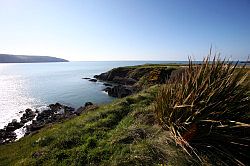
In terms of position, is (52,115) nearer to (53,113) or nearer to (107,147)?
(53,113)

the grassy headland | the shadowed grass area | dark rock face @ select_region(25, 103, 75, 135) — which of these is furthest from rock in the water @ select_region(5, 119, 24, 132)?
the shadowed grass area

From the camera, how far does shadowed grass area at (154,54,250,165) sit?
802 cm

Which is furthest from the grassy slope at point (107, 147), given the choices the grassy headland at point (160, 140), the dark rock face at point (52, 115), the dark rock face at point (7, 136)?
the dark rock face at point (52, 115)

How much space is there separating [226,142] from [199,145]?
0.93 m

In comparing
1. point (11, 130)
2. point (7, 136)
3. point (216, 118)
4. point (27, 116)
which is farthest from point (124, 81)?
point (216, 118)

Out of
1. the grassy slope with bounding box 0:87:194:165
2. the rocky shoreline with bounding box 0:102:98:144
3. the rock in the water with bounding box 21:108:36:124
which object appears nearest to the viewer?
the grassy slope with bounding box 0:87:194:165

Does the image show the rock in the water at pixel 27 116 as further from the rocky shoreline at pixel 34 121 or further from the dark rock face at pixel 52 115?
the dark rock face at pixel 52 115

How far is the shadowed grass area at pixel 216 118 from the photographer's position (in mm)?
8016

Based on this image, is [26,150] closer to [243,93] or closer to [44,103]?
[243,93]

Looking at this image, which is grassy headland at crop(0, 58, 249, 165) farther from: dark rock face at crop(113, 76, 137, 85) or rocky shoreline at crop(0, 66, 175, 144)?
dark rock face at crop(113, 76, 137, 85)

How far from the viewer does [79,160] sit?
9.13 metres

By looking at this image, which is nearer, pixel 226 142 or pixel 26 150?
pixel 226 142

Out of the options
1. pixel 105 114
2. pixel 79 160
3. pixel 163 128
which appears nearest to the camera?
pixel 79 160

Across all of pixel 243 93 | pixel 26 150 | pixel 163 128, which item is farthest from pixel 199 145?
pixel 26 150
